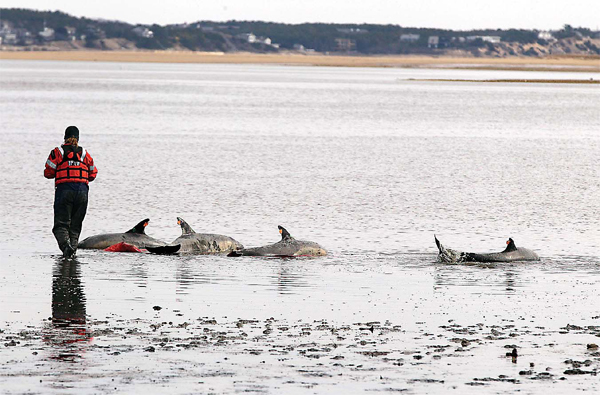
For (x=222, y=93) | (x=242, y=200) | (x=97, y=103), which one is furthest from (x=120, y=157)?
(x=222, y=93)

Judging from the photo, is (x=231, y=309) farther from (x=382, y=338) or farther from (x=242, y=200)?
(x=242, y=200)

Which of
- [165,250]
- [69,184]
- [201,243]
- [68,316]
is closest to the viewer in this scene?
[68,316]

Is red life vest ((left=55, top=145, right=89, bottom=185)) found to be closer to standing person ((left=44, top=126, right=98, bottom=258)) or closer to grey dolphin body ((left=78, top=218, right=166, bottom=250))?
standing person ((left=44, top=126, right=98, bottom=258))

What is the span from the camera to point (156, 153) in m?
44.2

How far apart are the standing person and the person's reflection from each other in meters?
0.88

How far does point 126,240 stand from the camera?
19906mm

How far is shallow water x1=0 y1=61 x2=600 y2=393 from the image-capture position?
36.3ft

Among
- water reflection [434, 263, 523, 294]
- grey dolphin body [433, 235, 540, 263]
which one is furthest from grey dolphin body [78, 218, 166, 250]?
water reflection [434, 263, 523, 294]

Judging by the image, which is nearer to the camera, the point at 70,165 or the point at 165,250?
the point at 70,165

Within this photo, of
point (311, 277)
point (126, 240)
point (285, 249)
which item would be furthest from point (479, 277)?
point (126, 240)

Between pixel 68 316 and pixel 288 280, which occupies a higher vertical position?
pixel 68 316

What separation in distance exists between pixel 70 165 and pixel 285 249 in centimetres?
413

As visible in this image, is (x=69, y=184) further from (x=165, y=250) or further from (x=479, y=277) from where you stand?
(x=479, y=277)

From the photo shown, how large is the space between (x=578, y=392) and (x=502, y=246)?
11.5m
